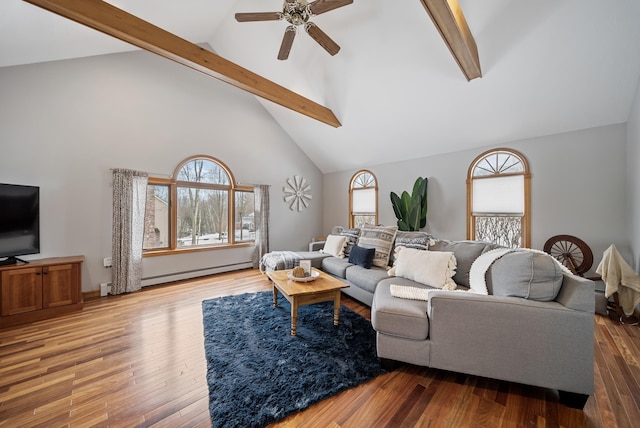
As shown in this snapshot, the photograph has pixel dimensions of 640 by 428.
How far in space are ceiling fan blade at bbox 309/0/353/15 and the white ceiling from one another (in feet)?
2.32

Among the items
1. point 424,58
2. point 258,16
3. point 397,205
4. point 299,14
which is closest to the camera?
point 299,14

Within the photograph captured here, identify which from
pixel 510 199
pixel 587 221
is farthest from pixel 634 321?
pixel 510 199

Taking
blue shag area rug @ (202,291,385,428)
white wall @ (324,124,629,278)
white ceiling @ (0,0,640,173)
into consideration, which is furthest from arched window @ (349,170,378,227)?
blue shag area rug @ (202,291,385,428)

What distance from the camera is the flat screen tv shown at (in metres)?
2.64

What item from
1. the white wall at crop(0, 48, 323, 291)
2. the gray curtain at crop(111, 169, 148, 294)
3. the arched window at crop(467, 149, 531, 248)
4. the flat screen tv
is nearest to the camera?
the flat screen tv

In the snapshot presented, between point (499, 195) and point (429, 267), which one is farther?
point (499, 195)

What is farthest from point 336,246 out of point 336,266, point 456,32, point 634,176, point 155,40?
point 634,176

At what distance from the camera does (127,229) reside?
3602 millimetres

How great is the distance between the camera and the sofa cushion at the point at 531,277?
1558mm

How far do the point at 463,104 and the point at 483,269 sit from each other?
2.40 meters

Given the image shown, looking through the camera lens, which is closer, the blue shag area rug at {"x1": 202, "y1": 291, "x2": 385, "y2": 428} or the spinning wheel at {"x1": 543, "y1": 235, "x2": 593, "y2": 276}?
the blue shag area rug at {"x1": 202, "y1": 291, "x2": 385, "y2": 428}

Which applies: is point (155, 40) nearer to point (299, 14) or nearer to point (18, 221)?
point (299, 14)

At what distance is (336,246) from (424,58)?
2.88 metres

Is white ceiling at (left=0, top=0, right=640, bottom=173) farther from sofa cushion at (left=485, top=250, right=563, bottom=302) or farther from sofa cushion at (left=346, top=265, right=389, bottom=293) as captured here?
sofa cushion at (left=346, top=265, right=389, bottom=293)
